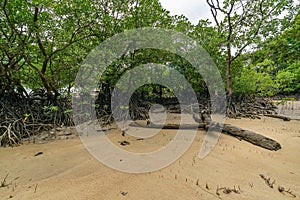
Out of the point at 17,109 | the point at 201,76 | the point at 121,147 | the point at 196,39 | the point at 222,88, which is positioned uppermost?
the point at 196,39

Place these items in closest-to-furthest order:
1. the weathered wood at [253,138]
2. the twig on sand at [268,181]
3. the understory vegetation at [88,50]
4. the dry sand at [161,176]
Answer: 1. the dry sand at [161,176]
2. the twig on sand at [268,181]
3. the weathered wood at [253,138]
4. the understory vegetation at [88,50]

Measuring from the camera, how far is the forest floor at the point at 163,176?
4.69ft

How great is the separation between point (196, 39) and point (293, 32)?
4043 millimetres

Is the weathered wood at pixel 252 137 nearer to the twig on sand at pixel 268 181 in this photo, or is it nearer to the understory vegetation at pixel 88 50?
the twig on sand at pixel 268 181

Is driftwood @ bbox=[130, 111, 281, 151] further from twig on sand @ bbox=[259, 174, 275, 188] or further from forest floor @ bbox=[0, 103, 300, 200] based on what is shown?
twig on sand @ bbox=[259, 174, 275, 188]

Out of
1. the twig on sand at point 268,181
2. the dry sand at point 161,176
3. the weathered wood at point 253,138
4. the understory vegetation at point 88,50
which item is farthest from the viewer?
the understory vegetation at point 88,50

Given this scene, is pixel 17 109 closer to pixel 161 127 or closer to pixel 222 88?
pixel 161 127

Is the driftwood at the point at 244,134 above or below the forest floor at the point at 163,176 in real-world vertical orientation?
above

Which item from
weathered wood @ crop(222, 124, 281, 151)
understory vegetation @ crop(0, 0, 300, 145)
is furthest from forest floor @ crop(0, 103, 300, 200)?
understory vegetation @ crop(0, 0, 300, 145)

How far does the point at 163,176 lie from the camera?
5.70ft

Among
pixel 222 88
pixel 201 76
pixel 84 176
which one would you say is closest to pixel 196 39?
pixel 201 76

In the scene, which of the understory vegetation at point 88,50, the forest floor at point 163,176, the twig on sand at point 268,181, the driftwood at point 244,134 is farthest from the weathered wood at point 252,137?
the understory vegetation at point 88,50

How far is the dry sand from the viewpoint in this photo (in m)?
1.43

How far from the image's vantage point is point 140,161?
7.10ft
